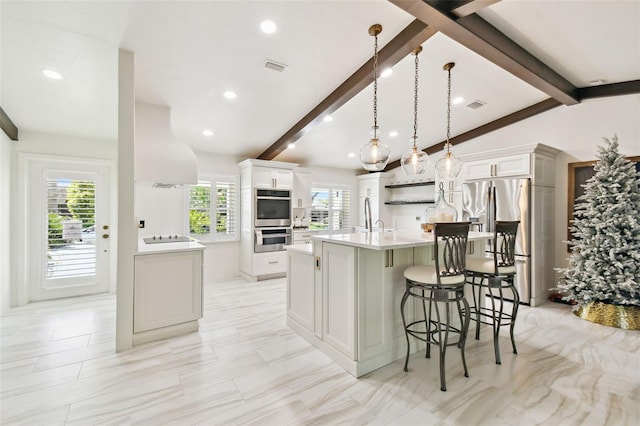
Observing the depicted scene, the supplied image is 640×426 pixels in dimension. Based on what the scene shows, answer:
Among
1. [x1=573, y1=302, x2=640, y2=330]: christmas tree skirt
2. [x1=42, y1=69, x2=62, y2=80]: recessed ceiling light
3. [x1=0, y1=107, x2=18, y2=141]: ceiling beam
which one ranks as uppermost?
[x1=42, y1=69, x2=62, y2=80]: recessed ceiling light

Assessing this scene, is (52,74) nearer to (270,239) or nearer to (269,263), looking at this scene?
(270,239)

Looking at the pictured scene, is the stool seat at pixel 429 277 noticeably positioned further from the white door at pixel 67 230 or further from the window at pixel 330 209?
the white door at pixel 67 230

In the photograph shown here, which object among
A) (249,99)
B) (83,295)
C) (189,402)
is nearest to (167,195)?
(83,295)

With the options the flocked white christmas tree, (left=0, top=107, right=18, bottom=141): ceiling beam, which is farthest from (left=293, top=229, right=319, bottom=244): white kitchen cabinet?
(left=0, top=107, right=18, bottom=141): ceiling beam

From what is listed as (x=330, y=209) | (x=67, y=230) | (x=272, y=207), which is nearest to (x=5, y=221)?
(x=67, y=230)

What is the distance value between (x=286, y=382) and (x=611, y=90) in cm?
547

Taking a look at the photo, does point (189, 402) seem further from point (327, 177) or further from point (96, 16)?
point (327, 177)

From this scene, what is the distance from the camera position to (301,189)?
6234mm

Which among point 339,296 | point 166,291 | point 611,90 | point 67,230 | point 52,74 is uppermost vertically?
point 611,90

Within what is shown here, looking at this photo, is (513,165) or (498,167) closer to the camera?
(513,165)

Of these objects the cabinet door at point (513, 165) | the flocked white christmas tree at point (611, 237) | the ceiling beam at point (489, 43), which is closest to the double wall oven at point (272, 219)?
the cabinet door at point (513, 165)

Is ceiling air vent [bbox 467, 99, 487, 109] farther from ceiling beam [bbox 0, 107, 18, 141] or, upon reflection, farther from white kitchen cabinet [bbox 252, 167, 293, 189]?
ceiling beam [bbox 0, 107, 18, 141]

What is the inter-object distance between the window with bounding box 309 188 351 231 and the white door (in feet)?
13.0

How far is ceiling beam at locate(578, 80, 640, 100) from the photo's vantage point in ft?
12.3
